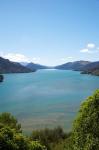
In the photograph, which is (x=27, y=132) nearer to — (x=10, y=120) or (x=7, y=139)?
(x=10, y=120)

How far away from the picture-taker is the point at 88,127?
1966 centimetres

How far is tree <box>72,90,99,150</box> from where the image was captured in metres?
19.0

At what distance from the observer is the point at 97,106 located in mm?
20250

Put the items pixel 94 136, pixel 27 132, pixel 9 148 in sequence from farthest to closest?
1. pixel 27 132
2. pixel 94 136
3. pixel 9 148

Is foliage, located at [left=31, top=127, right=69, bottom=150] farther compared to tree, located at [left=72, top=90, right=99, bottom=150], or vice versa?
foliage, located at [left=31, top=127, right=69, bottom=150]

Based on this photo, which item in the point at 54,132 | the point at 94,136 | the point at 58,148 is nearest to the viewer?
the point at 94,136

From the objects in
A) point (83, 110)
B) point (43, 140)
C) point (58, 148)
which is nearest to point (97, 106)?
point (83, 110)

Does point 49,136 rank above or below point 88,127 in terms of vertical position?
below

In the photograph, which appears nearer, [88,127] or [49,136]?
[88,127]

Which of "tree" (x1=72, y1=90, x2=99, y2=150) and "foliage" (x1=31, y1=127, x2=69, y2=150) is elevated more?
"tree" (x1=72, y1=90, x2=99, y2=150)

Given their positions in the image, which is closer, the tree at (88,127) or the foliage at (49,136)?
the tree at (88,127)

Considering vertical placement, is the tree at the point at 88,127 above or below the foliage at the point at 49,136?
above

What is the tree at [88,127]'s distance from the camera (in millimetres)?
18984

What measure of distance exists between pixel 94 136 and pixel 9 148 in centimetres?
551
